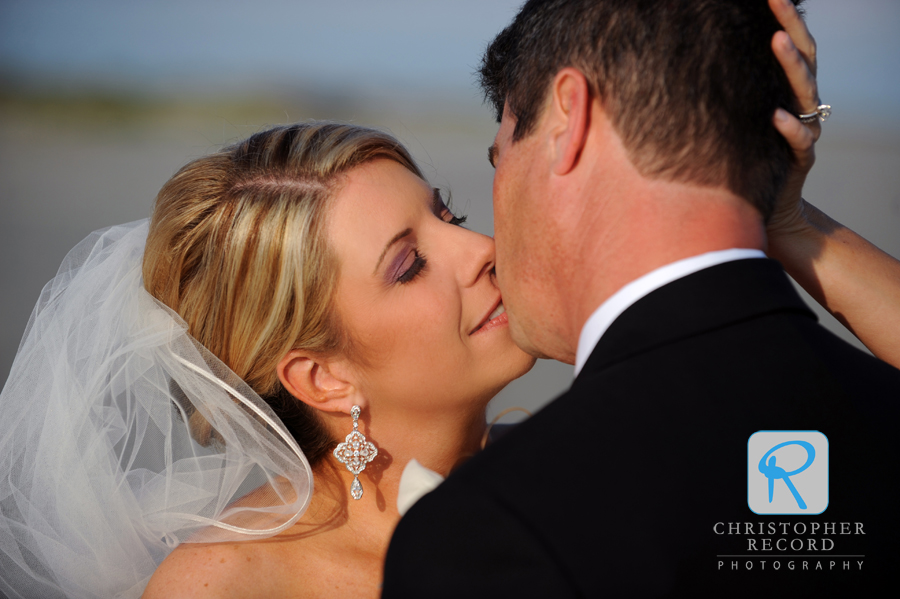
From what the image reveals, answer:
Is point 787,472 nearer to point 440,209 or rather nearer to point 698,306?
point 698,306

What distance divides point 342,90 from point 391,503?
40.5 feet

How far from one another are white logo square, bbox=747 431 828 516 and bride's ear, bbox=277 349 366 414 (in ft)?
4.79

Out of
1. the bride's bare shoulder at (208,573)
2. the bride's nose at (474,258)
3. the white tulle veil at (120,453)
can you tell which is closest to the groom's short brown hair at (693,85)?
the bride's nose at (474,258)

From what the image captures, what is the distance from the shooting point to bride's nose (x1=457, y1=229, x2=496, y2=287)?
2.17 m

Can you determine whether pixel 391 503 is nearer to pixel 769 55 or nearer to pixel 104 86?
pixel 769 55

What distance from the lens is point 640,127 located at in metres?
1.37

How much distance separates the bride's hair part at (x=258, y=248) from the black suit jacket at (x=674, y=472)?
→ 120 cm

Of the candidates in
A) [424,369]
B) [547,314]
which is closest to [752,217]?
[547,314]

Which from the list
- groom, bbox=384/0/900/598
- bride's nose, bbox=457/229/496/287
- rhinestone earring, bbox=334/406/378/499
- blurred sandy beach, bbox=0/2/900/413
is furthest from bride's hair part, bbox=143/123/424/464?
blurred sandy beach, bbox=0/2/900/413

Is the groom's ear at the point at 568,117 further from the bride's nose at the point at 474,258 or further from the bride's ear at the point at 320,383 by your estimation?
the bride's ear at the point at 320,383

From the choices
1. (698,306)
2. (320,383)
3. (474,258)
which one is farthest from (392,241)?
(698,306)

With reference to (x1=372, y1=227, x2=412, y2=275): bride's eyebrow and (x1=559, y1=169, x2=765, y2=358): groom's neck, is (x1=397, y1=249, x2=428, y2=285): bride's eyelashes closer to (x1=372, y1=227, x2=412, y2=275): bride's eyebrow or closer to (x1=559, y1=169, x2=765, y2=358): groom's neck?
(x1=372, y1=227, x2=412, y2=275): bride's eyebrow

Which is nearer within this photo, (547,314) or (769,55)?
(769,55)

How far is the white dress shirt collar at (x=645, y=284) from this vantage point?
1.26 m
